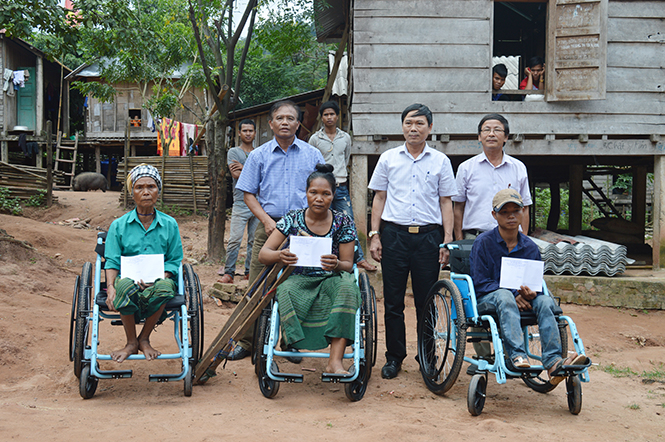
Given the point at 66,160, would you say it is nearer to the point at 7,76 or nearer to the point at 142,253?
the point at 7,76

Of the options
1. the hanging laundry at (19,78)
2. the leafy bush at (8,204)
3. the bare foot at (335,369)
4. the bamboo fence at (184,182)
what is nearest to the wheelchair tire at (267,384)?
the bare foot at (335,369)

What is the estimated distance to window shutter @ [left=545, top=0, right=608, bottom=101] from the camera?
740 centimetres

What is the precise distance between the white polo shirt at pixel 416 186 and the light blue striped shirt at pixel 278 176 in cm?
64

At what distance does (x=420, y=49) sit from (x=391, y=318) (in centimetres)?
480

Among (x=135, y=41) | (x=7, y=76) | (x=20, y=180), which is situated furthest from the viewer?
(x=7, y=76)

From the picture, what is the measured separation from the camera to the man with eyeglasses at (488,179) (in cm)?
408

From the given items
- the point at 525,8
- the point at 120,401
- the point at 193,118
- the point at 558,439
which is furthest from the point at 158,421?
the point at 193,118

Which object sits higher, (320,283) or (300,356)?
(320,283)

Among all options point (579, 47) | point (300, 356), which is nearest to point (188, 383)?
point (300, 356)

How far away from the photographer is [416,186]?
157 inches

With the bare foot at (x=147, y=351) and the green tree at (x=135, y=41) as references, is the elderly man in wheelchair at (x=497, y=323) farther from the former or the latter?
the green tree at (x=135, y=41)

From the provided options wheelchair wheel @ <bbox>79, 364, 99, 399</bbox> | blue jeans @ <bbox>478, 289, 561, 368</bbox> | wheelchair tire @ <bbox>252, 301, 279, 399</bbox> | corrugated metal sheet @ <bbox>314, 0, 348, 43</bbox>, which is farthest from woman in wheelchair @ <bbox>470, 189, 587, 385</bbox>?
corrugated metal sheet @ <bbox>314, 0, 348, 43</bbox>

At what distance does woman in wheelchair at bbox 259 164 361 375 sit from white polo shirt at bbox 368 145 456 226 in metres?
0.44

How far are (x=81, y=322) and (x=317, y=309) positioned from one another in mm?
1491
